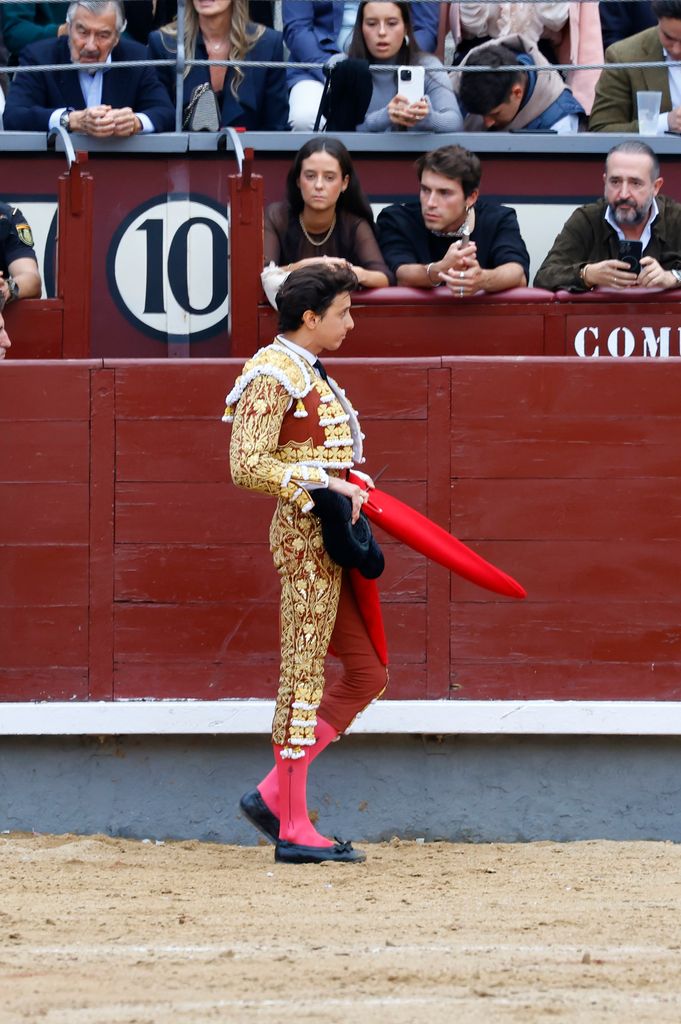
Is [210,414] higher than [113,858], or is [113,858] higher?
[210,414]

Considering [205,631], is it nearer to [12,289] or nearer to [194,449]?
[194,449]

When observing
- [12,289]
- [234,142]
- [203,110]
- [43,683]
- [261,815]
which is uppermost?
[203,110]

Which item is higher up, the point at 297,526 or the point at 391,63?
the point at 391,63

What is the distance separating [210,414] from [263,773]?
1.11 m

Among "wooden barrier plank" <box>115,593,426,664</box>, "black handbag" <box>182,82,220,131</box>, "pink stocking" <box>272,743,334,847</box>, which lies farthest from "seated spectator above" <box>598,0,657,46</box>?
"pink stocking" <box>272,743,334,847</box>

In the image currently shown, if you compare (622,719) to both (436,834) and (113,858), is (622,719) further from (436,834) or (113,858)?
(113,858)

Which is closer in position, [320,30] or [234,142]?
[234,142]

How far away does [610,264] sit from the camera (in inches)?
231

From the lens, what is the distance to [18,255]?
5969 mm

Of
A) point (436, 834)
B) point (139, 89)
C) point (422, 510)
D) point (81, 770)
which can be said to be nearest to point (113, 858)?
point (81, 770)

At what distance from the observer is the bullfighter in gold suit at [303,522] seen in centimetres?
457

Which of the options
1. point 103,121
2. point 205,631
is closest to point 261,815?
point 205,631

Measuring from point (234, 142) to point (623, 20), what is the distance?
2.29 meters

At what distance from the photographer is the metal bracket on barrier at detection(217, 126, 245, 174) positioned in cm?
597
